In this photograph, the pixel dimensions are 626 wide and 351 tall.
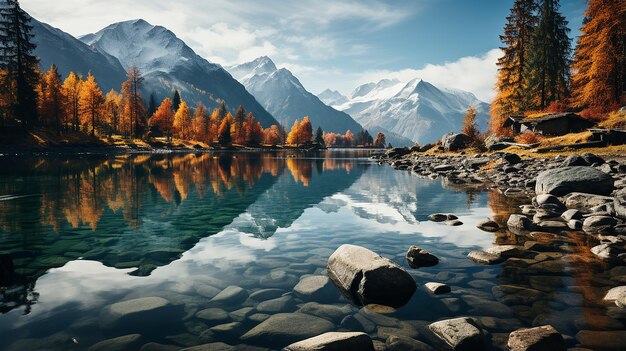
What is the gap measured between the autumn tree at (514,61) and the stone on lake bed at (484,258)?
1977 inches

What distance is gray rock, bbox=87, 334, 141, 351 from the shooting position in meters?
5.86

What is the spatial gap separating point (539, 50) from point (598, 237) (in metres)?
50.0

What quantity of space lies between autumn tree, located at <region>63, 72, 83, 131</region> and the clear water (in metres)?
69.7

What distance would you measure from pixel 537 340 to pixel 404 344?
196 centimetres

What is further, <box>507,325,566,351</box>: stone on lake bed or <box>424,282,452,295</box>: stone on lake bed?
<box>424,282,452,295</box>: stone on lake bed

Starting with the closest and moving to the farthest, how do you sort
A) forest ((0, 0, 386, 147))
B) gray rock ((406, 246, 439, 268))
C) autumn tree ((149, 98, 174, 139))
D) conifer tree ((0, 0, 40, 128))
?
gray rock ((406, 246, 439, 268))
conifer tree ((0, 0, 40, 128))
forest ((0, 0, 386, 147))
autumn tree ((149, 98, 174, 139))

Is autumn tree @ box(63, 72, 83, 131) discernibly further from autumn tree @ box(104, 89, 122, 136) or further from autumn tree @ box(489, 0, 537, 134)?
autumn tree @ box(489, 0, 537, 134)

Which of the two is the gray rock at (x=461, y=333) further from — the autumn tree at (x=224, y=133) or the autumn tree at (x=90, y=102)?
the autumn tree at (x=224, y=133)

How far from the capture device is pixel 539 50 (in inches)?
2030

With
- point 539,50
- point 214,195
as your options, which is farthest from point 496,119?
point 214,195

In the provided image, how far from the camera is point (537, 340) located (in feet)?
18.0

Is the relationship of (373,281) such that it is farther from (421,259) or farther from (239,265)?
(239,265)

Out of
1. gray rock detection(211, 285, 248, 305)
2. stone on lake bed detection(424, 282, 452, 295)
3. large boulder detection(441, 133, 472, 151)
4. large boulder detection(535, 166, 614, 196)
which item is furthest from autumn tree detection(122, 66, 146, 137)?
stone on lake bed detection(424, 282, 452, 295)

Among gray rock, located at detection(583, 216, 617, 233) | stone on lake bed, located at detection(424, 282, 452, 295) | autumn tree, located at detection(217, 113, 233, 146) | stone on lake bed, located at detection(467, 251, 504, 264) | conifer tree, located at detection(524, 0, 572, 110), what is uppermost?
conifer tree, located at detection(524, 0, 572, 110)
